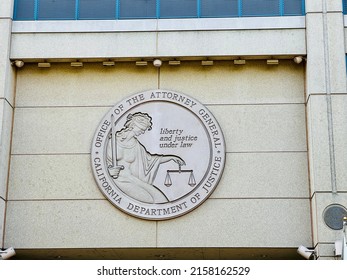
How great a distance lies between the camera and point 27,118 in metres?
19.5

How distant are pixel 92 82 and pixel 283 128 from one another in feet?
17.4

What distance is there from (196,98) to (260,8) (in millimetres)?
3099

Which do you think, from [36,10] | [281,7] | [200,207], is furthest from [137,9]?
[200,207]

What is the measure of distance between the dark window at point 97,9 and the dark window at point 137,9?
250 mm

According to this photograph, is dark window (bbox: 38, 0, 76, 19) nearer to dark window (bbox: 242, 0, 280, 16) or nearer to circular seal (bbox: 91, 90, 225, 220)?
circular seal (bbox: 91, 90, 225, 220)

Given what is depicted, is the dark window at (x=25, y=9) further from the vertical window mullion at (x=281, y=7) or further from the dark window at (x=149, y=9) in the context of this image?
the vertical window mullion at (x=281, y=7)

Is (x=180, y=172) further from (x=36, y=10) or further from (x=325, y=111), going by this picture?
(x=36, y=10)

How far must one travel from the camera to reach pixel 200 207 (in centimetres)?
1859

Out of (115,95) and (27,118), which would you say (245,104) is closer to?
(115,95)

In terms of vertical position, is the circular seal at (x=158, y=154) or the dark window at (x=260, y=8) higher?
the dark window at (x=260, y=8)

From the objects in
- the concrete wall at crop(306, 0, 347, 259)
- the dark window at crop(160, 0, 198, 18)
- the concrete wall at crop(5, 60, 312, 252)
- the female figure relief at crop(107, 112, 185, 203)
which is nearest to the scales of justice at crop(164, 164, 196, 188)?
the female figure relief at crop(107, 112, 185, 203)

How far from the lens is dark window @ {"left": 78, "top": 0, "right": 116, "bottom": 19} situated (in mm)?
20000

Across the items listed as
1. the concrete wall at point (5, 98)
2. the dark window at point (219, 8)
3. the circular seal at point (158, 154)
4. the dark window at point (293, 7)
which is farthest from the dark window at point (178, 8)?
the concrete wall at point (5, 98)

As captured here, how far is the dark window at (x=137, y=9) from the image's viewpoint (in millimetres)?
19938
